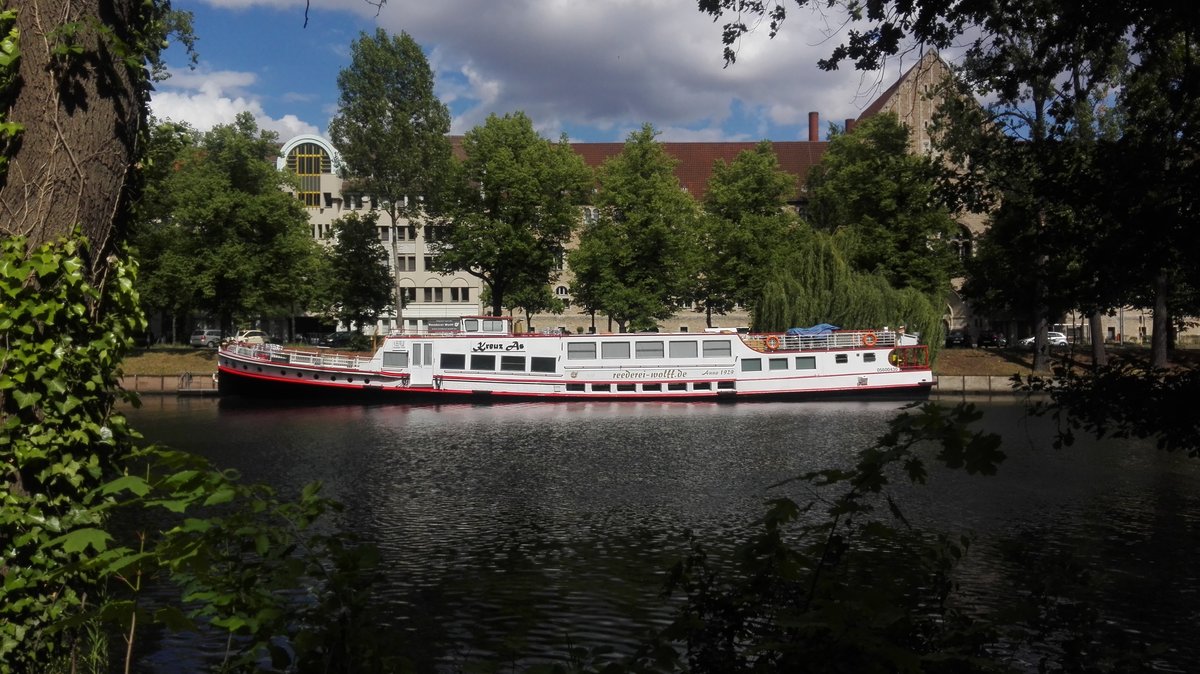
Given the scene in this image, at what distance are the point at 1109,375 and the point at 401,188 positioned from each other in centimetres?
5833

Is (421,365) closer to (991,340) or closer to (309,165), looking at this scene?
(991,340)

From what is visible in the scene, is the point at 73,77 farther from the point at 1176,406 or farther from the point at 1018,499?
the point at 1018,499

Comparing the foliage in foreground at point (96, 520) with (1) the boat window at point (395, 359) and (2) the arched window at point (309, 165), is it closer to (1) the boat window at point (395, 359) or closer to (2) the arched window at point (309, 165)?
(1) the boat window at point (395, 359)

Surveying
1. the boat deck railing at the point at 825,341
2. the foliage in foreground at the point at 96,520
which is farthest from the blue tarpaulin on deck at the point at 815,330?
the foliage in foreground at the point at 96,520

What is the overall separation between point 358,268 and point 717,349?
2708cm

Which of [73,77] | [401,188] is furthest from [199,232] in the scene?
[73,77]

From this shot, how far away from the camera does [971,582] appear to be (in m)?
12.7

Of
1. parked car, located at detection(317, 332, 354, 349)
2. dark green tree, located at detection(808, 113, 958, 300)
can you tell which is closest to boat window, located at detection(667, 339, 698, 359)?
dark green tree, located at detection(808, 113, 958, 300)

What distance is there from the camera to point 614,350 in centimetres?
4541

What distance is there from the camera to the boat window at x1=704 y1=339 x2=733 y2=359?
45406 mm

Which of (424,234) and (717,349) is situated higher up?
(424,234)

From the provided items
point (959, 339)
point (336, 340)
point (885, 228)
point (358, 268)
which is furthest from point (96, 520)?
point (959, 339)

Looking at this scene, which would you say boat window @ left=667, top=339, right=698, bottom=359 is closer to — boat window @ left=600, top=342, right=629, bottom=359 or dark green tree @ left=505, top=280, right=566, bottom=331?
boat window @ left=600, top=342, right=629, bottom=359

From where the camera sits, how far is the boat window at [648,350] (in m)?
45.4
